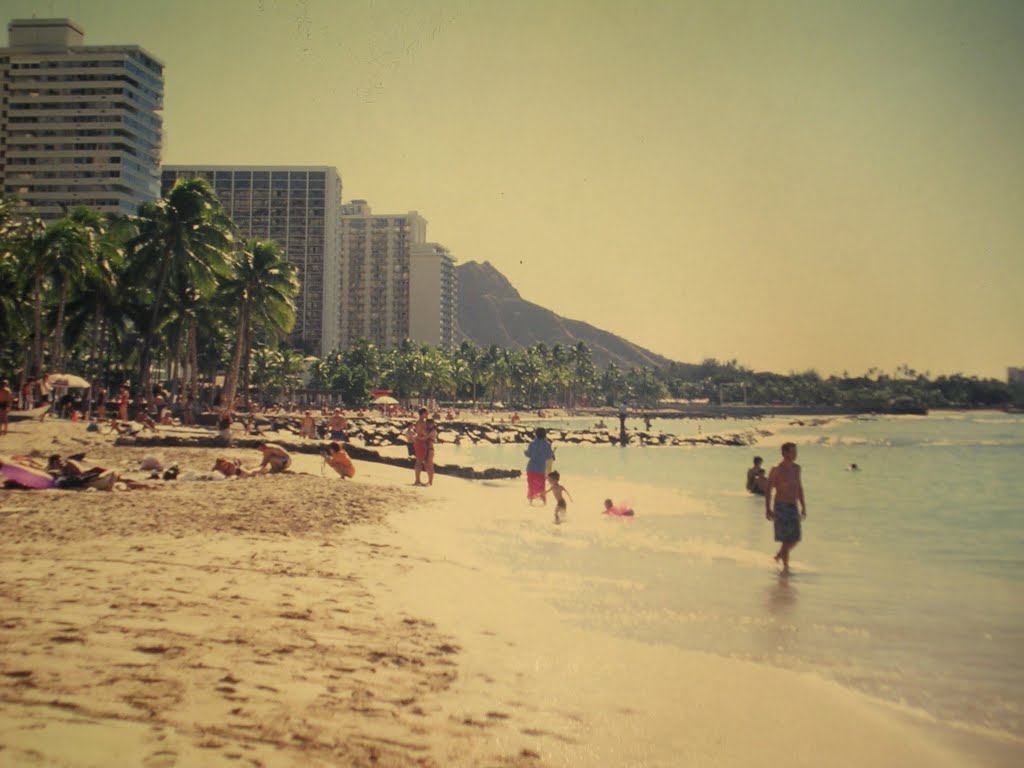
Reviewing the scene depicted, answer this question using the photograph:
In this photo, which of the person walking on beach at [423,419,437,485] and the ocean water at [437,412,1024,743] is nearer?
the ocean water at [437,412,1024,743]

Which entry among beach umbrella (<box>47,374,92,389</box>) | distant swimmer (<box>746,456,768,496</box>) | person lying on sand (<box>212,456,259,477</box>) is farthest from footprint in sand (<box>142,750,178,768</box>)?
beach umbrella (<box>47,374,92,389</box>)

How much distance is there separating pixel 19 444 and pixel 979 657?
67.2 ft

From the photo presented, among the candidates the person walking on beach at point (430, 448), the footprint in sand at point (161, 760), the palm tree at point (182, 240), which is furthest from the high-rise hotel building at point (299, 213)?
the footprint in sand at point (161, 760)

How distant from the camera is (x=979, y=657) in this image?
6.37 m

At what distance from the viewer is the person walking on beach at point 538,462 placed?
51.1 ft

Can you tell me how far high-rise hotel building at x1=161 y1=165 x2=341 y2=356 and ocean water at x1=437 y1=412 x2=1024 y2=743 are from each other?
158803 mm

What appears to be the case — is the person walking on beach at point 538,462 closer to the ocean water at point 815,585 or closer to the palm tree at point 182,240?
the ocean water at point 815,585

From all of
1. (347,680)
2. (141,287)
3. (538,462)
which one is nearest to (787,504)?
(538,462)

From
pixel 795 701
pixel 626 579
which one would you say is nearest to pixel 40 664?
pixel 795 701

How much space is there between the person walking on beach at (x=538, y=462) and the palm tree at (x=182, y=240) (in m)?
28.2

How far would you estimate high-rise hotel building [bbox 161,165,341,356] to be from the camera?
17100 centimetres

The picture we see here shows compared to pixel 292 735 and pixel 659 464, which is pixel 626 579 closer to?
pixel 292 735

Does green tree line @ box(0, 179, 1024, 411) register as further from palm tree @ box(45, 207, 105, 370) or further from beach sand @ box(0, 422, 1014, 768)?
beach sand @ box(0, 422, 1014, 768)

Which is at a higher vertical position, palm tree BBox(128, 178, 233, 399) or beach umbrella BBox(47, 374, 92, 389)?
palm tree BBox(128, 178, 233, 399)
